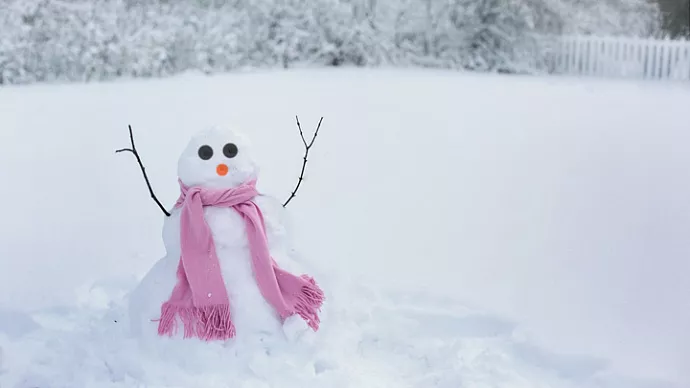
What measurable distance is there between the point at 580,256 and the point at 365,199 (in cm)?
124

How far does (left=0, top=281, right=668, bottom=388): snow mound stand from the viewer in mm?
1831

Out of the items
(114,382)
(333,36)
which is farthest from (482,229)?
(333,36)

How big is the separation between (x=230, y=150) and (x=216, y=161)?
46mm

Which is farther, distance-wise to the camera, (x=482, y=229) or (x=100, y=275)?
(x=482, y=229)

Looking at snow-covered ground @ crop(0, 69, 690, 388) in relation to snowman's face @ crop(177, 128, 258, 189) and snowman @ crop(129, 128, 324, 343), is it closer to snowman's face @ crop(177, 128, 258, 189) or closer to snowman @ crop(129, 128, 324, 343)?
snowman @ crop(129, 128, 324, 343)

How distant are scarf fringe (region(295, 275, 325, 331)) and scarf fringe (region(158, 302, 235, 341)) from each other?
19cm

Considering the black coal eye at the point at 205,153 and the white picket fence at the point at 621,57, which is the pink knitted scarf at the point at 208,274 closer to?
the black coal eye at the point at 205,153

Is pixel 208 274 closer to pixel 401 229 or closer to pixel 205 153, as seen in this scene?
pixel 205 153

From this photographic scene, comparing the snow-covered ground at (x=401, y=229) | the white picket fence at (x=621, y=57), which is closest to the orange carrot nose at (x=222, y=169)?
the snow-covered ground at (x=401, y=229)

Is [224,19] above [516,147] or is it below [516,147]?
above

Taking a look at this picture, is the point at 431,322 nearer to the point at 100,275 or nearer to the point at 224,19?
the point at 100,275

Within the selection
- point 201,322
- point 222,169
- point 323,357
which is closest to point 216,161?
point 222,169

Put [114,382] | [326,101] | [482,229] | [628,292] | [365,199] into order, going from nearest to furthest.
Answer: [114,382] → [628,292] → [482,229] → [365,199] → [326,101]

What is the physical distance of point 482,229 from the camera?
3.22m
